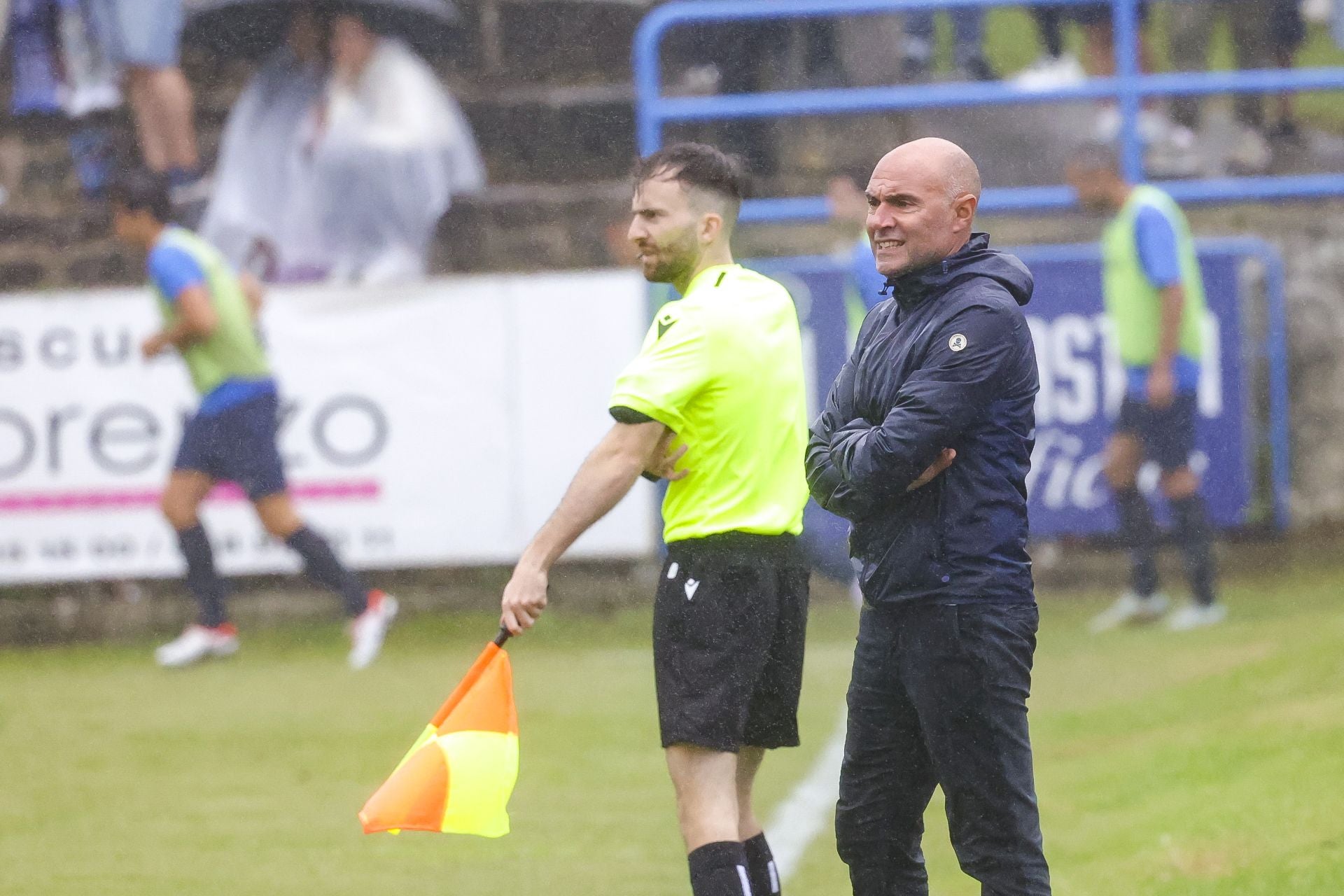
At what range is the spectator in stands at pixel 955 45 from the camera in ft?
36.7

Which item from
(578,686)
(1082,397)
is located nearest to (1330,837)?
(578,686)

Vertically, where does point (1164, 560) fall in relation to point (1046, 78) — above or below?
below

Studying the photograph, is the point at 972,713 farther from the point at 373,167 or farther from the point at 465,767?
the point at 373,167

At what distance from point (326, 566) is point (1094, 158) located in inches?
164

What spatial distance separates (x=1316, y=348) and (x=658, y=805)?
574cm

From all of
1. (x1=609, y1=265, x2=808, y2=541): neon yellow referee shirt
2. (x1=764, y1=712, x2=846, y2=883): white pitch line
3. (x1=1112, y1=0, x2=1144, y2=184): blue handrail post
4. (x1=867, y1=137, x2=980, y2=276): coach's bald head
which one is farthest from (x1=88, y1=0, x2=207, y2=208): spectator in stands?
(x1=867, y1=137, x2=980, y2=276): coach's bald head

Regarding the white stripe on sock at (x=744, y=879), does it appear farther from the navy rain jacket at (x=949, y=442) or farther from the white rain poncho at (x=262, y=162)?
the white rain poncho at (x=262, y=162)

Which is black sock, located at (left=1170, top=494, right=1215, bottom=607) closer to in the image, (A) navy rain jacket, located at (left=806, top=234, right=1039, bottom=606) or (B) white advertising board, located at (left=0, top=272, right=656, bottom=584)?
(B) white advertising board, located at (left=0, top=272, right=656, bottom=584)

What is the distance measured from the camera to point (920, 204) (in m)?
3.60

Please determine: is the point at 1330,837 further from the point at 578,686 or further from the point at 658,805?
the point at 578,686

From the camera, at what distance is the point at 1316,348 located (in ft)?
34.3

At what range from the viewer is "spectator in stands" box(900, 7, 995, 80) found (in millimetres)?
11188

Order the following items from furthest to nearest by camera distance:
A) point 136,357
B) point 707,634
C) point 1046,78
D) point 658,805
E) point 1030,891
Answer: point 1046,78 < point 136,357 < point 658,805 < point 707,634 < point 1030,891

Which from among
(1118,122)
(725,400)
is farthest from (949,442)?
(1118,122)
